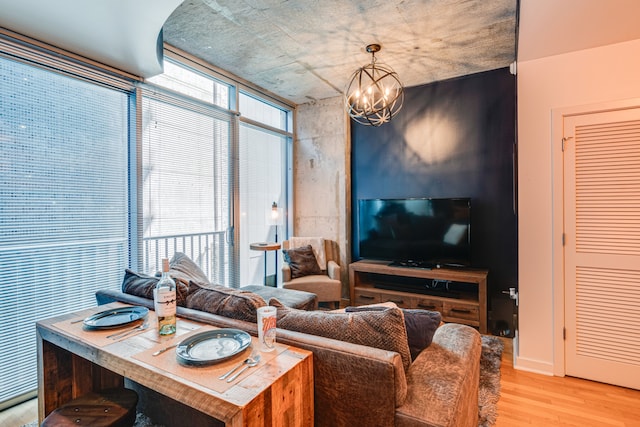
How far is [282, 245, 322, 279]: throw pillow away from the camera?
4.06 metres

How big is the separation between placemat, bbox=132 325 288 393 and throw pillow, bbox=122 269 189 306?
49 centimetres

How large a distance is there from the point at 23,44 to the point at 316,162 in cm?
331

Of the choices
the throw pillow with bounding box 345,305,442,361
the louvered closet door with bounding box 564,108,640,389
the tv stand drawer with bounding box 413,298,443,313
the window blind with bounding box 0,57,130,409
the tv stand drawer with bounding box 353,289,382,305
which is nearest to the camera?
the throw pillow with bounding box 345,305,442,361

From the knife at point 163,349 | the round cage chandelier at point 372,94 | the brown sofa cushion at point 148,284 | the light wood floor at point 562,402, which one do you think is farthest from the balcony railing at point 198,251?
the light wood floor at point 562,402

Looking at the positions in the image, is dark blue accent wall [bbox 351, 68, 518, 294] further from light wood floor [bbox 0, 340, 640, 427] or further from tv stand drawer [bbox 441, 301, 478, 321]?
light wood floor [bbox 0, 340, 640, 427]

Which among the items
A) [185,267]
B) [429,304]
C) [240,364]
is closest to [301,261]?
[429,304]

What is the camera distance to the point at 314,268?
4.19 metres

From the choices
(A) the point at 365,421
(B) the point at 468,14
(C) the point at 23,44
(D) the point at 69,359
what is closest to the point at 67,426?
(D) the point at 69,359

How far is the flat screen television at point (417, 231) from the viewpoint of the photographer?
358 centimetres

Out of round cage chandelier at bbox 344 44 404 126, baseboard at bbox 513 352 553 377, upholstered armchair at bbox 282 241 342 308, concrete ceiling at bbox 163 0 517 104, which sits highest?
concrete ceiling at bbox 163 0 517 104

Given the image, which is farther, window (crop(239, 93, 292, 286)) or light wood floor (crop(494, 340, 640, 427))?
window (crop(239, 93, 292, 286))

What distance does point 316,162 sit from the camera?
4.75 m

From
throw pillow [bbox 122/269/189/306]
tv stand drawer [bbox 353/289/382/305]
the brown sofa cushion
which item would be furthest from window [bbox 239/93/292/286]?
throw pillow [bbox 122/269/189/306]

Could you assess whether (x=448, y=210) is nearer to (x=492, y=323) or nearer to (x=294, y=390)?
(x=492, y=323)
